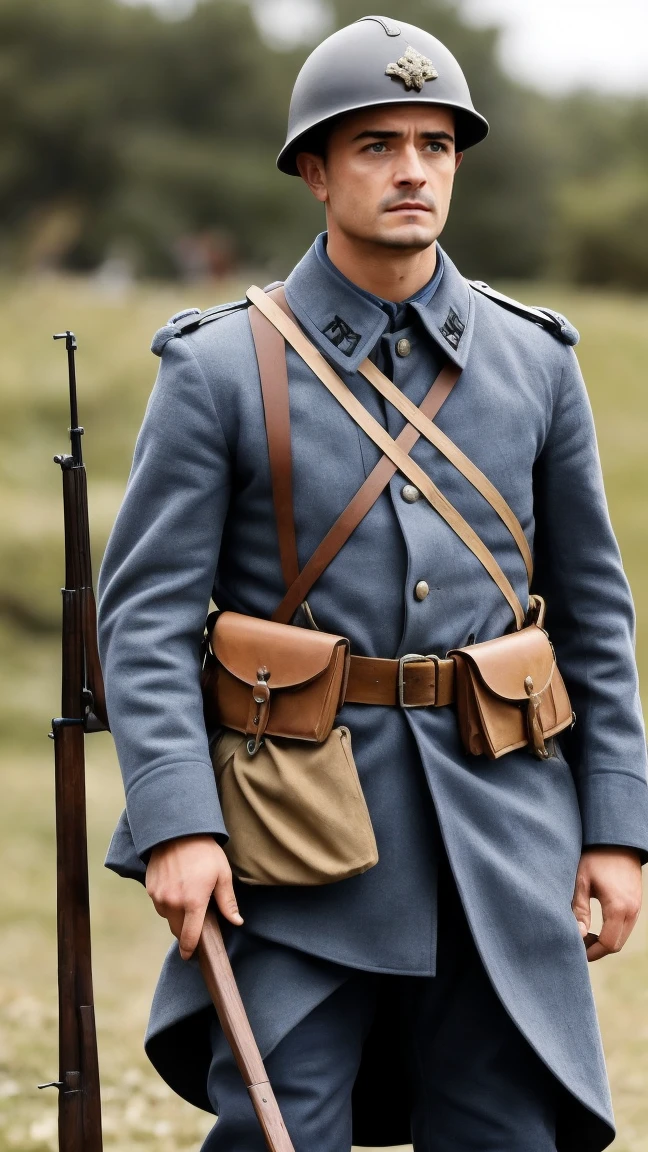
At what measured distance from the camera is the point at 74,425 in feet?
9.86

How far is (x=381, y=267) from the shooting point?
2.73m

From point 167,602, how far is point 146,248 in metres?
23.6

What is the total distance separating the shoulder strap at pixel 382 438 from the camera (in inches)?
104

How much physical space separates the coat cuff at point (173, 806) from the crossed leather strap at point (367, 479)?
0.93 feet

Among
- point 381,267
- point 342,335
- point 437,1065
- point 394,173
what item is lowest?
point 437,1065

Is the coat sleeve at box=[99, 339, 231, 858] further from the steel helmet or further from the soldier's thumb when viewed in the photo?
the soldier's thumb

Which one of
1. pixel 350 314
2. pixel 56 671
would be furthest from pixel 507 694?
pixel 56 671

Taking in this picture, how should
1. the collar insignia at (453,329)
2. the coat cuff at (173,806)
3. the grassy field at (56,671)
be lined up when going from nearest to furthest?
1. the coat cuff at (173,806)
2. the collar insignia at (453,329)
3. the grassy field at (56,671)

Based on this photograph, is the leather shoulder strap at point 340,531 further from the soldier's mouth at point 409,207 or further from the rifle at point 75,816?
the rifle at point 75,816

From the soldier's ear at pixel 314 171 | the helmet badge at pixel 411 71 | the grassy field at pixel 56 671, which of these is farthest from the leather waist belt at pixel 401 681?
the grassy field at pixel 56 671

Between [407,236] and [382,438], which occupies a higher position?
[407,236]

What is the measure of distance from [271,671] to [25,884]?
5172 mm

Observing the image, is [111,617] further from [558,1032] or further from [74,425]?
[558,1032]

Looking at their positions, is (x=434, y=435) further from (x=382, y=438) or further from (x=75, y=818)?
(x=75, y=818)
